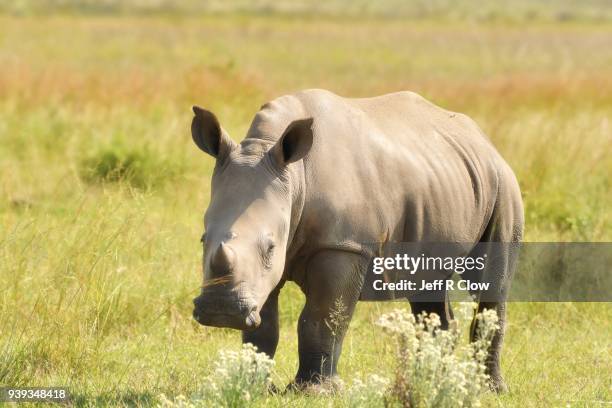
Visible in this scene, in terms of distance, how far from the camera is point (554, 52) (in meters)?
35.9

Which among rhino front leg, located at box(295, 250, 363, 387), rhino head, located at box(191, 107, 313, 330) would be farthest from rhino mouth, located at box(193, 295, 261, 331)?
rhino front leg, located at box(295, 250, 363, 387)

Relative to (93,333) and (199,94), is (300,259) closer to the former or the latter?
(93,333)

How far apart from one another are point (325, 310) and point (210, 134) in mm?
946

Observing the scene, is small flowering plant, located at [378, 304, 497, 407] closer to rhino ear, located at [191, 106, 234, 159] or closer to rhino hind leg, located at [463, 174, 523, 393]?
rhino ear, located at [191, 106, 234, 159]

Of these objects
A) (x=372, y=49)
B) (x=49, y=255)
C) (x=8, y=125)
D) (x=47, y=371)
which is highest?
(x=372, y=49)

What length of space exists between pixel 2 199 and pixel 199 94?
239 inches

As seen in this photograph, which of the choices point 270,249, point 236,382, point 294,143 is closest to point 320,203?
point 294,143

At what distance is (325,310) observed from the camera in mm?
5223

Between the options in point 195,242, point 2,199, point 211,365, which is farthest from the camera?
point 2,199

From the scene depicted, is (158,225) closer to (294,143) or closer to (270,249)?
(294,143)

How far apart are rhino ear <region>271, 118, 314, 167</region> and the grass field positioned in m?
0.97

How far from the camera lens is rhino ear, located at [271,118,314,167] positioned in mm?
4949

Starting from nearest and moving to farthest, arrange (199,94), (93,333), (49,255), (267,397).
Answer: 1. (267,397)
2. (93,333)
3. (49,255)
4. (199,94)

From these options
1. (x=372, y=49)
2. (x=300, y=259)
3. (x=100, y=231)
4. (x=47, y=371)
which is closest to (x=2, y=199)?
(x=100, y=231)
